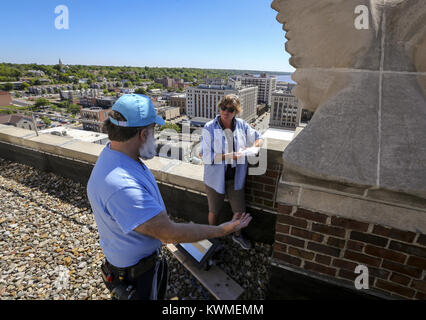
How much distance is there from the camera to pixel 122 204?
1340 millimetres

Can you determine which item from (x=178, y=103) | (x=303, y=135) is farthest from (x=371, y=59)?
(x=178, y=103)

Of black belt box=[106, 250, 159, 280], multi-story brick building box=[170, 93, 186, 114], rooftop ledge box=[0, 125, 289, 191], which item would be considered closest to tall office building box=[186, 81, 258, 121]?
multi-story brick building box=[170, 93, 186, 114]

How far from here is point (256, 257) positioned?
10.1 ft

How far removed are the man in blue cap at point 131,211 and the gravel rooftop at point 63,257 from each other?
3.24 ft

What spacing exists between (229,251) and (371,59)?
2692 millimetres

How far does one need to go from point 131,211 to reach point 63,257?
8.35ft

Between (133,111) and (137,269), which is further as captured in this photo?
(137,269)

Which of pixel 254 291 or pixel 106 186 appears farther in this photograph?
pixel 254 291

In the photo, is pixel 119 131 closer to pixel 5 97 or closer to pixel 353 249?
pixel 353 249

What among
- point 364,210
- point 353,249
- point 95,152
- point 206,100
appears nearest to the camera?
point 364,210

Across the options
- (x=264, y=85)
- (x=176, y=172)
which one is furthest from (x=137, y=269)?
(x=264, y=85)

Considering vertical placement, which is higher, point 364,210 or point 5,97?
point 5,97

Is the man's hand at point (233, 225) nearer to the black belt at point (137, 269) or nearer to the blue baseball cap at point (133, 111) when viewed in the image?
the black belt at point (137, 269)
